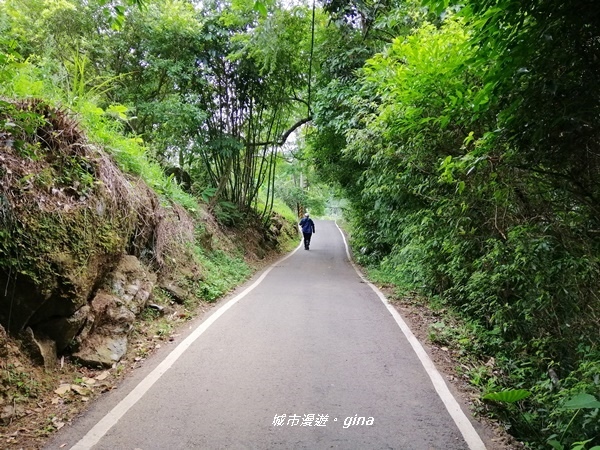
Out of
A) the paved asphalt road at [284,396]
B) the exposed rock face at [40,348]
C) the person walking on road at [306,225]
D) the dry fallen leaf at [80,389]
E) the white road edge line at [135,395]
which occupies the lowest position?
the paved asphalt road at [284,396]

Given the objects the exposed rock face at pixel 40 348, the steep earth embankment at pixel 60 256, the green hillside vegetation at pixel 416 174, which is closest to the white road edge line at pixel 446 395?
the green hillside vegetation at pixel 416 174

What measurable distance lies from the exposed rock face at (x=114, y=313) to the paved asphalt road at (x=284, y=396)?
500 millimetres

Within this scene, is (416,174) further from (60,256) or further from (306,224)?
(306,224)

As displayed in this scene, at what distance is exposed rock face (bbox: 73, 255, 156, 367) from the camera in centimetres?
424

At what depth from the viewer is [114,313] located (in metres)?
4.79

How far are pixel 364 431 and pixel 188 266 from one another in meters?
5.62

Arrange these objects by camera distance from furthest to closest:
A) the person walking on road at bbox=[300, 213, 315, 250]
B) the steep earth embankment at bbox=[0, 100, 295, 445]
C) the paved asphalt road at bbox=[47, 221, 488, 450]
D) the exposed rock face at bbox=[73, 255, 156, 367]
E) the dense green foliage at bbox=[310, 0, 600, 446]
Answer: the person walking on road at bbox=[300, 213, 315, 250] < the exposed rock face at bbox=[73, 255, 156, 367] < the steep earth embankment at bbox=[0, 100, 295, 445] < the paved asphalt road at bbox=[47, 221, 488, 450] < the dense green foliage at bbox=[310, 0, 600, 446]

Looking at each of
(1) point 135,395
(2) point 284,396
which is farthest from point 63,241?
(2) point 284,396

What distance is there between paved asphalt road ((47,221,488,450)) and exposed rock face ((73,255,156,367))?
19.7 inches

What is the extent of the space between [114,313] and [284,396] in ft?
8.43

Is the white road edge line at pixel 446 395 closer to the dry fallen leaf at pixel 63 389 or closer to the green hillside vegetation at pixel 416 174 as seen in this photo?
the green hillside vegetation at pixel 416 174

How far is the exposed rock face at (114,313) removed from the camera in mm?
4242

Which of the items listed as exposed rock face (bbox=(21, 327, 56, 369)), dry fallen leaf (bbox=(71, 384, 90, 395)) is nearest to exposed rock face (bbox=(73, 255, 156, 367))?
exposed rock face (bbox=(21, 327, 56, 369))

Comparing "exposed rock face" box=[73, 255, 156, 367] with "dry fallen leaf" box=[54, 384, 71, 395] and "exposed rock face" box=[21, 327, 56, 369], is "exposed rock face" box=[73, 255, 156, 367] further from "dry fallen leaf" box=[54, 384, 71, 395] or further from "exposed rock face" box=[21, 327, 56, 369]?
"dry fallen leaf" box=[54, 384, 71, 395]
